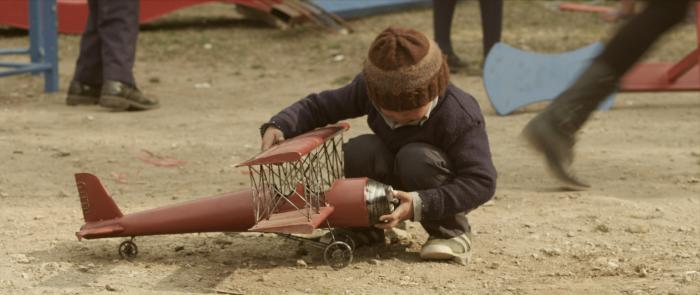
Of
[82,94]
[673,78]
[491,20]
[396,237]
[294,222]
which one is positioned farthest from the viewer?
[491,20]

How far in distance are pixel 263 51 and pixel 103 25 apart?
2.27 m

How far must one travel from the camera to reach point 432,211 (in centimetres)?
356

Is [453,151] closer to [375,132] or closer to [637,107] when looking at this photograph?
[375,132]

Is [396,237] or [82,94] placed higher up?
[396,237]

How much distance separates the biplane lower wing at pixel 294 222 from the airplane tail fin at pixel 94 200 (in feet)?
1.64

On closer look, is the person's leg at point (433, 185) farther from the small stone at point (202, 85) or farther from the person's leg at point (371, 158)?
the small stone at point (202, 85)

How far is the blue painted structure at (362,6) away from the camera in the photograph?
10039 millimetres

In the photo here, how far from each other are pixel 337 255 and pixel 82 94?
3550mm

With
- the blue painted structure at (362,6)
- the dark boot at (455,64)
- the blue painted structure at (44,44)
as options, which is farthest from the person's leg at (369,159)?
the blue painted structure at (362,6)

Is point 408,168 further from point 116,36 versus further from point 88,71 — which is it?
point 88,71

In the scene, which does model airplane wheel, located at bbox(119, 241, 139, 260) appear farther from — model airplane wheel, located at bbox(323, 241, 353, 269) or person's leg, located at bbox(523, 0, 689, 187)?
person's leg, located at bbox(523, 0, 689, 187)

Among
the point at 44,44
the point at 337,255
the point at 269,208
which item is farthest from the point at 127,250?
the point at 44,44

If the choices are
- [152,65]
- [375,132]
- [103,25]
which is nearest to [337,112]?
[375,132]

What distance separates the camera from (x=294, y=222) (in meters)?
3.33
